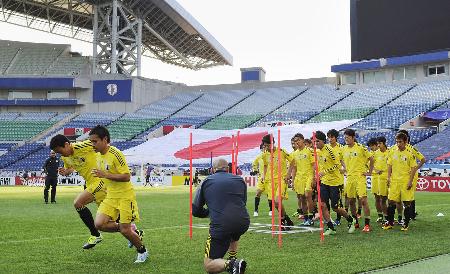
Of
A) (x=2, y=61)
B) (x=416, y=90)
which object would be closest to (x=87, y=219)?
(x=416, y=90)

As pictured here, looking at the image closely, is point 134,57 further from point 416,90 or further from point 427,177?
point 427,177

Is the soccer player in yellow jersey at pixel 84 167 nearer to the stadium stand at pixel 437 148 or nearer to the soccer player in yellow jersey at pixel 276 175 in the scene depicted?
the soccer player in yellow jersey at pixel 276 175

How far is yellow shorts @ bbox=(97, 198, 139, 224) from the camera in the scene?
9359 mm

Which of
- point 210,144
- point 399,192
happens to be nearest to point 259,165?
point 399,192

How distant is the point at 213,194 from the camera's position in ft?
24.6

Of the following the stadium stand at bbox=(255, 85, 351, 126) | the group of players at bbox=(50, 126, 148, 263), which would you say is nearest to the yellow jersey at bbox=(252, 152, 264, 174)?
the group of players at bbox=(50, 126, 148, 263)

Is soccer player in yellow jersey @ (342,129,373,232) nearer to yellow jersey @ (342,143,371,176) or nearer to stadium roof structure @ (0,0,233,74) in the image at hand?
yellow jersey @ (342,143,371,176)

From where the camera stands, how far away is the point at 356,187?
1406cm

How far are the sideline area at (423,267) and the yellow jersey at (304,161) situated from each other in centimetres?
623

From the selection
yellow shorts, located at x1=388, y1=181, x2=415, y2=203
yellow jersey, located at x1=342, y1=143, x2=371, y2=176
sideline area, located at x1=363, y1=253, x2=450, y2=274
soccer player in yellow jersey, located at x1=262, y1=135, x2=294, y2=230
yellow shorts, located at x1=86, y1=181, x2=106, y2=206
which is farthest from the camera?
soccer player in yellow jersey, located at x1=262, y1=135, x2=294, y2=230

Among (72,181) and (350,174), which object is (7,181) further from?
(350,174)

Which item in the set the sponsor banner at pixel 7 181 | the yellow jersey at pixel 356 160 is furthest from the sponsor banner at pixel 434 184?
the sponsor banner at pixel 7 181

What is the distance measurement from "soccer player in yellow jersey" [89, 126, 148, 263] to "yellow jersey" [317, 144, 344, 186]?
506cm

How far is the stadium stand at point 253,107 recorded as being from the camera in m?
64.9
